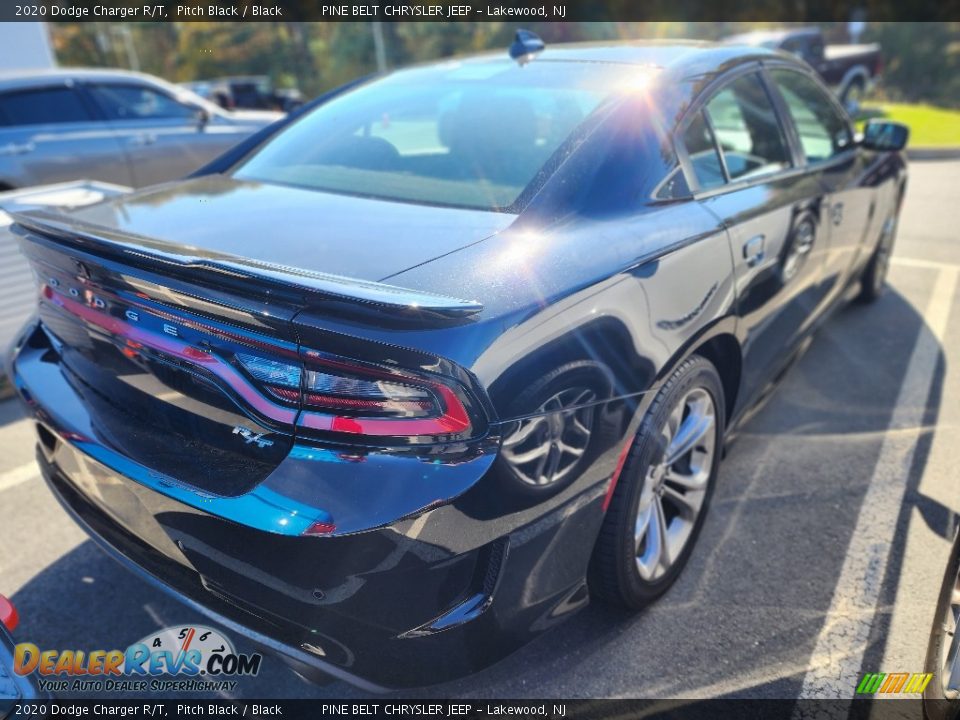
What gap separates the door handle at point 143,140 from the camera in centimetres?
656

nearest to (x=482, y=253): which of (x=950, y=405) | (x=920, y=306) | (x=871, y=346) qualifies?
(x=950, y=405)

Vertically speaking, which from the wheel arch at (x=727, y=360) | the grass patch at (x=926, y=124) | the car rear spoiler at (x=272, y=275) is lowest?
the grass patch at (x=926, y=124)

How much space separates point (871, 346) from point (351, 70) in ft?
102

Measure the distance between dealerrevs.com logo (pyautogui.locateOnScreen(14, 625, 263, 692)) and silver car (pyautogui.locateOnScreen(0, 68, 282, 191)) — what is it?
200 inches

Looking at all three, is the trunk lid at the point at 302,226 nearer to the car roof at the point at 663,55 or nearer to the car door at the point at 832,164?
the car roof at the point at 663,55

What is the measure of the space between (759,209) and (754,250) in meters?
0.17

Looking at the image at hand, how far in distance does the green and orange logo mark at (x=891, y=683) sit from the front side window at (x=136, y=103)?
692 cm

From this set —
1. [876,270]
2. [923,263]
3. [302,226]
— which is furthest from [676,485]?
[923,263]

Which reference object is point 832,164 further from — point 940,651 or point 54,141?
point 54,141

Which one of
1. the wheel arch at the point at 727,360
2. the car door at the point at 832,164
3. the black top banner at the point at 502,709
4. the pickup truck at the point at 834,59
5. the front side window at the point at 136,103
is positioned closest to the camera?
the black top banner at the point at 502,709

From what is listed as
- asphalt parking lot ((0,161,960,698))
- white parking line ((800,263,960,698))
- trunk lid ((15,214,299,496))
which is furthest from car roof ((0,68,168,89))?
white parking line ((800,263,960,698))

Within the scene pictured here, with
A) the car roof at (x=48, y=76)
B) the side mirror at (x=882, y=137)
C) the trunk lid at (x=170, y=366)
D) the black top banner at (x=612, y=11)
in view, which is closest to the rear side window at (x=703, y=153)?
the trunk lid at (x=170, y=366)

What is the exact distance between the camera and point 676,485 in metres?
2.41

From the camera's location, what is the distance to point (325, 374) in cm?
154
